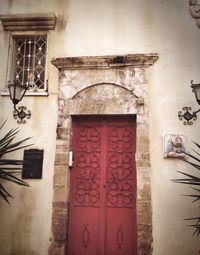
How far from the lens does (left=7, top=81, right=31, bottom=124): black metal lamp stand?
15.4 ft

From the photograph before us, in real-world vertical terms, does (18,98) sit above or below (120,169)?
above

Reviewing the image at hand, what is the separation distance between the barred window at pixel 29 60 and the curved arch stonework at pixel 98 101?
39cm

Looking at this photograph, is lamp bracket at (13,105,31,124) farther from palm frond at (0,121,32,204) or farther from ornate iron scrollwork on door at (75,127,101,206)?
ornate iron scrollwork on door at (75,127,101,206)

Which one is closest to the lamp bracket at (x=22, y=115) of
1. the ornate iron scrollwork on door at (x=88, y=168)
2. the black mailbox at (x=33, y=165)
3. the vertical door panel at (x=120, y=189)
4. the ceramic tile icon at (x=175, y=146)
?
the black mailbox at (x=33, y=165)

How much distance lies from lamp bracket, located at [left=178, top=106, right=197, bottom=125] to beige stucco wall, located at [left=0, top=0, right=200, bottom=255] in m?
0.07

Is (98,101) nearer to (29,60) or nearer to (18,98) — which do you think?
(18,98)

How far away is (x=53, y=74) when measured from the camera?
5258 mm

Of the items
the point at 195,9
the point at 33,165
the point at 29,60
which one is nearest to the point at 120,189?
the point at 33,165

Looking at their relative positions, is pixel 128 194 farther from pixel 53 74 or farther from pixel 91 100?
pixel 53 74

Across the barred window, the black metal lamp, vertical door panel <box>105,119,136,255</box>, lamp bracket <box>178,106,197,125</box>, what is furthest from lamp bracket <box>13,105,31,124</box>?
lamp bracket <box>178,106,197,125</box>

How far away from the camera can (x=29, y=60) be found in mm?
5465

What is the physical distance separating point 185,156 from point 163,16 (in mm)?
2379

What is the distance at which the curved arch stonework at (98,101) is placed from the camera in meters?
4.66

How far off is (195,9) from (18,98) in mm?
3233
